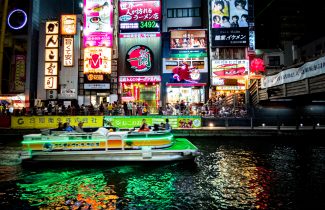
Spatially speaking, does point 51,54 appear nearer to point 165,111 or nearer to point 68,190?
point 165,111

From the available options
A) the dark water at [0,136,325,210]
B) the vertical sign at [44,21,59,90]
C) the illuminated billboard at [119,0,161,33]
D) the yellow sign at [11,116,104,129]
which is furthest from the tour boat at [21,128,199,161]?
the illuminated billboard at [119,0,161,33]

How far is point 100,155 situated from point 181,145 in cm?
510

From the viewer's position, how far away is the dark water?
30.0 feet

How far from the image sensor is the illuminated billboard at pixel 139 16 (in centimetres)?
3809

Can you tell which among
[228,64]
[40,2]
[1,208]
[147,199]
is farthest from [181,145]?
[40,2]

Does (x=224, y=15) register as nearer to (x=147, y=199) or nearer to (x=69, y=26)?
(x=69, y=26)

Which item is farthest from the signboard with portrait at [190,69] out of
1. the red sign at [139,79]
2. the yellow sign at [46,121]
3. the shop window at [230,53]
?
the yellow sign at [46,121]

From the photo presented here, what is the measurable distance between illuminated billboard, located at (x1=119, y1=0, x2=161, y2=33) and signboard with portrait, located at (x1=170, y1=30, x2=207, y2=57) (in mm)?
3084

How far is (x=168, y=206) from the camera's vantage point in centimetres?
882

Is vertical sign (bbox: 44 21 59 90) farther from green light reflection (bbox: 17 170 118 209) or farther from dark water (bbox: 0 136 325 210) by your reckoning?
green light reflection (bbox: 17 170 118 209)

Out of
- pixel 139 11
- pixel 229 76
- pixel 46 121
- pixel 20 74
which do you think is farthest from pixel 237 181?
pixel 20 74

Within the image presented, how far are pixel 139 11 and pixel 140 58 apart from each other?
7.06 meters

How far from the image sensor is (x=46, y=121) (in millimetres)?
28234

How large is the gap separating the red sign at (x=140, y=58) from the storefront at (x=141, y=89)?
65.6 inches
